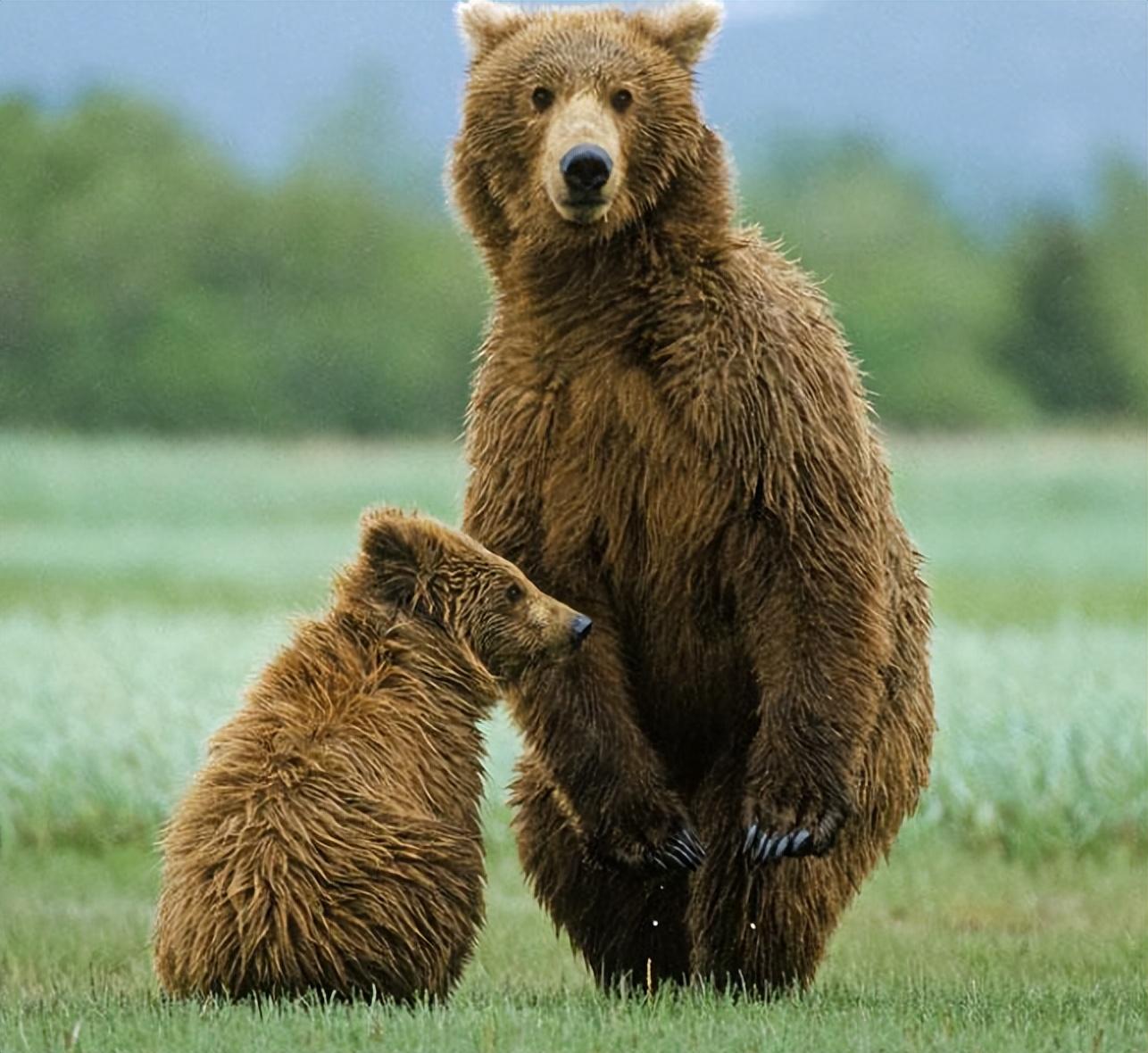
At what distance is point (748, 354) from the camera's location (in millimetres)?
5719

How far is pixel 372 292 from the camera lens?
939 inches

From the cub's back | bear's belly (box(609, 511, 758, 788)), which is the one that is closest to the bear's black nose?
bear's belly (box(609, 511, 758, 788))

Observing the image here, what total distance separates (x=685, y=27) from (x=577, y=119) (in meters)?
0.52

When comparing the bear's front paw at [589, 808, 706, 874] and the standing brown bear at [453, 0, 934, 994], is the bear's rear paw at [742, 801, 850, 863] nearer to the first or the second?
the standing brown bear at [453, 0, 934, 994]

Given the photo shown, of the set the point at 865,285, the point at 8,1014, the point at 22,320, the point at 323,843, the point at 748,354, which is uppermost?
the point at 865,285

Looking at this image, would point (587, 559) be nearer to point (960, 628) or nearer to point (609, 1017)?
point (609, 1017)

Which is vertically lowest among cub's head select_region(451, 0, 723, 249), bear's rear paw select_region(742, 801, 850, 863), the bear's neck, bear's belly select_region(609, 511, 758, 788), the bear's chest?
bear's rear paw select_region(742, 801, 850, 863)

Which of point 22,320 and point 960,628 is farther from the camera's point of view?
point 22,320

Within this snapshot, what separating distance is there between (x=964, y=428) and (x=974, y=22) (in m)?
12.5

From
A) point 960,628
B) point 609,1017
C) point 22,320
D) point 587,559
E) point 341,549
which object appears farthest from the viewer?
point 341,549

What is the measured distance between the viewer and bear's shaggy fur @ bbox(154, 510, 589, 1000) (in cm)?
539

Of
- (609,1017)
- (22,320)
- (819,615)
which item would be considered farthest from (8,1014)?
(22,320)

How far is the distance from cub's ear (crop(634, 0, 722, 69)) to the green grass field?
1.30 meters

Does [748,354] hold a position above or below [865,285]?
below
